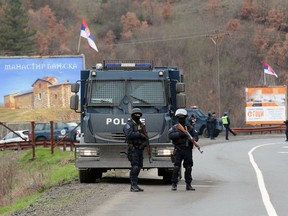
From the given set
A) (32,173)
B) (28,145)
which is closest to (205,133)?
(28,145)

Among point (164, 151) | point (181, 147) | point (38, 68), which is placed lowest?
point (164, 151)

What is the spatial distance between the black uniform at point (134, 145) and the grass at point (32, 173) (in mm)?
3256

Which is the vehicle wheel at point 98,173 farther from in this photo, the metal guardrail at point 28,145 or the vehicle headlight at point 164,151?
the metal guardrail at point 28,145

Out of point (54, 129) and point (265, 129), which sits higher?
point (54, 129)

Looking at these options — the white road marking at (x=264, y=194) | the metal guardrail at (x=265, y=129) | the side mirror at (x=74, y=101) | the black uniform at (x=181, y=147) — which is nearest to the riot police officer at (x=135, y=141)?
the black uniform at (x=181, y=147)

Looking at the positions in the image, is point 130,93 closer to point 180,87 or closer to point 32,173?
point 180,87

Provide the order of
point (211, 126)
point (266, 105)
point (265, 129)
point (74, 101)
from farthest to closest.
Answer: point (266, 105), point (265, 129), point (211, 126), point (74, 101)

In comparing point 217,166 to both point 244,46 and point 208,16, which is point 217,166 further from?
point 208,16

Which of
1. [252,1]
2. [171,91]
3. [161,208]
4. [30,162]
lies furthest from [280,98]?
[252,1]

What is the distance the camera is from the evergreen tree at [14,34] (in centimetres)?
8762

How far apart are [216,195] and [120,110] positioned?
11.5 ft

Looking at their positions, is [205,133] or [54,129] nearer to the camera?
[54,129]

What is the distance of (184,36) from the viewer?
11875cm

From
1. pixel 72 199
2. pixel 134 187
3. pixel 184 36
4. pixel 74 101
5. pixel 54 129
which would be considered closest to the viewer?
pixel 72 199
